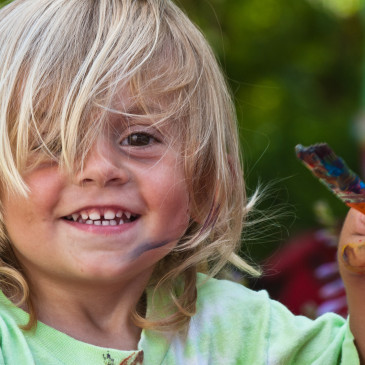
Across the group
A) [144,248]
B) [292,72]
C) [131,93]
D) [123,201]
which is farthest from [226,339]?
[292,72]

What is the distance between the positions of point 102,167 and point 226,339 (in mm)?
558

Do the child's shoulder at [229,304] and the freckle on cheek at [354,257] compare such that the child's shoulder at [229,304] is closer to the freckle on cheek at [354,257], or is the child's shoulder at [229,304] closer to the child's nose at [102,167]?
the freckle on cheek at [354,257]

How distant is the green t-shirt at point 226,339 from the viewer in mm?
1773

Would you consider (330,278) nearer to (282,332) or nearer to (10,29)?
(282,332)

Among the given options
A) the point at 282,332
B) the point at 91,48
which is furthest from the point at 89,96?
the point at 282,332

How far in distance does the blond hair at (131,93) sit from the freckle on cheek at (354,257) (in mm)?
358

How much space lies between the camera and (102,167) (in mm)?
1687

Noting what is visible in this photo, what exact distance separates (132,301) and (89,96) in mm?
496

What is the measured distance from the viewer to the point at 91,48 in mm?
1776

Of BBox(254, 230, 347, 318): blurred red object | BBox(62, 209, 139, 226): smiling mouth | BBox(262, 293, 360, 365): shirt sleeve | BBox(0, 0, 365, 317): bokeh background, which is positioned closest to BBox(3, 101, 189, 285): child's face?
BBox(62, 209, 139, 226): smiling mouth

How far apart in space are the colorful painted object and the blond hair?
447 mm

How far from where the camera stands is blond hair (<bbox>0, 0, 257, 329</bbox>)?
171cm

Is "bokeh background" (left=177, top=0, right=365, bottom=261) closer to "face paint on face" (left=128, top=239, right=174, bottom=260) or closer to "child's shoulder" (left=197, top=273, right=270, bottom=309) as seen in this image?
"child's shoulder" (left=197, top=273, right=270, bottom=309)

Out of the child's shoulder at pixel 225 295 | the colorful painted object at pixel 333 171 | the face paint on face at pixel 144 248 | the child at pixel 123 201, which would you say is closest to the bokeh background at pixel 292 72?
the child's shoulder at pixel 225 295
